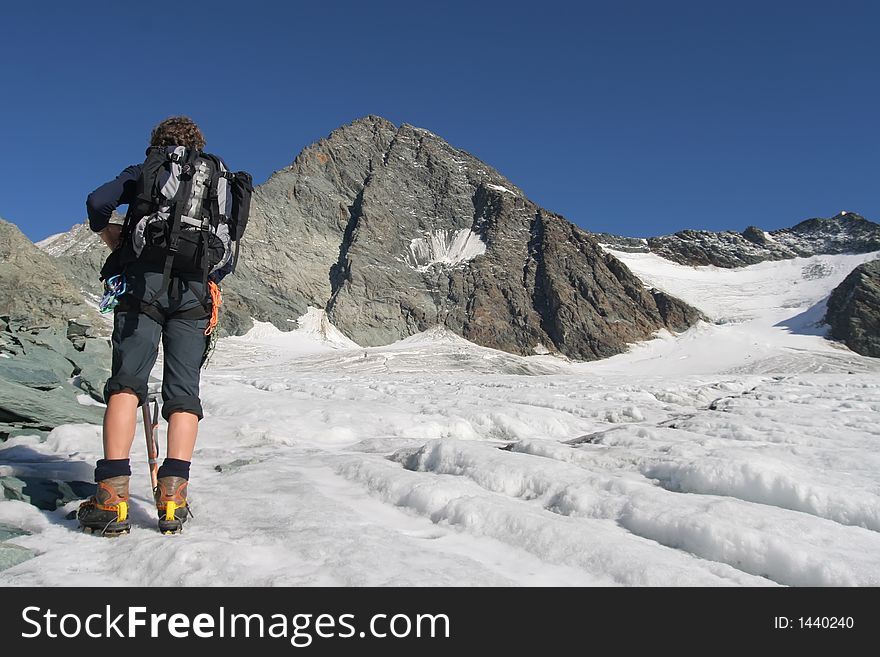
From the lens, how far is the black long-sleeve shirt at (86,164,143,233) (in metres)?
3.58

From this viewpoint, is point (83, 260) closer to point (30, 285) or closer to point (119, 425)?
point (30, 285)

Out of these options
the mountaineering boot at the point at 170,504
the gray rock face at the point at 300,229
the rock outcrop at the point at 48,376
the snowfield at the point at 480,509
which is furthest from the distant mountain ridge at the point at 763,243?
the mountaineering boot at the point at 170,504

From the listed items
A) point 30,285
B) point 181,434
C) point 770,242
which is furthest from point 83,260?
point 770,242

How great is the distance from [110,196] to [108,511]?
6.84 ft

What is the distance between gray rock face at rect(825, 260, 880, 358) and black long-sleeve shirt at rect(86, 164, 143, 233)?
11491 cm

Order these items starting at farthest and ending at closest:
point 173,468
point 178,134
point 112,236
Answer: point 178,134 < point 112,236 < point 173,468

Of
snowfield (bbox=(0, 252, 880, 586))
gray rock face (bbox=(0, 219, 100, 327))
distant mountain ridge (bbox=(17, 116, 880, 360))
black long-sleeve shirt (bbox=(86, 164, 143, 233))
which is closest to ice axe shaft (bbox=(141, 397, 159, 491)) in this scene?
snowfield (bbox=(0, 252, 880, 586))

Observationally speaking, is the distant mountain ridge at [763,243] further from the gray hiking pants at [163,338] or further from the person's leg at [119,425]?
the person's leg at [119,425]

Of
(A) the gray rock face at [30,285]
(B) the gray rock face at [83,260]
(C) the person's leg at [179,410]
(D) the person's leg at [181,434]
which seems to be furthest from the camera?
(B) the gray rock face at [83,260]

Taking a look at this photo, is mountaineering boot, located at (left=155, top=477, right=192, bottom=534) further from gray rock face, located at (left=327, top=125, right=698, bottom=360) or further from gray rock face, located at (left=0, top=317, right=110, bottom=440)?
gray rock face, located at (left=327, top=125, right=698, bottom=360)

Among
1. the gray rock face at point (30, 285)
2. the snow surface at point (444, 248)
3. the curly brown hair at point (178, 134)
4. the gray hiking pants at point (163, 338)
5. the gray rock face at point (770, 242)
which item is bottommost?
the gray hiking pants at point (163, 338)

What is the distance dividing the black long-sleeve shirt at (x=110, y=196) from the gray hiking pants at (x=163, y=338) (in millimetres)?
415

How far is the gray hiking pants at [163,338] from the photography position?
355cm

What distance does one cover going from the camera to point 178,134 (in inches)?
156
